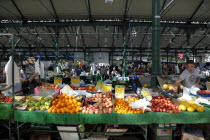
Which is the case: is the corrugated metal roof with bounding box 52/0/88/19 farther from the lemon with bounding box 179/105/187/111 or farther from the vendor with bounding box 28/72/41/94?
the lemon with bounding box 179/105/187/111

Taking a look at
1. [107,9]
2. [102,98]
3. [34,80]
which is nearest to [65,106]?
[102,98]

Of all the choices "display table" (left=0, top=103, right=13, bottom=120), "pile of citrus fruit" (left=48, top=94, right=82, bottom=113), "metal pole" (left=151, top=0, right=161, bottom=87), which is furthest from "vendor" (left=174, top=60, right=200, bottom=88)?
"display table" (left=0, top=103, right=13, bottom=120)

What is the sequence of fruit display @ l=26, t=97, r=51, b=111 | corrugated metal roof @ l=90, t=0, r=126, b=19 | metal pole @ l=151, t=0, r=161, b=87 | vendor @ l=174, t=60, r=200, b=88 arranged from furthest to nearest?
corrugated metal roof @ l=90, t=0, r=126, b=19
metal pole @ l=151, t=0, r=161, b=87
vendor @ l=174, t=60, r=200, b=88
fruit display @ l=26, t=97, r=51, b=111

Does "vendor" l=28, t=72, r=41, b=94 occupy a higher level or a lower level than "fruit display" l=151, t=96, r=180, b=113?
higher

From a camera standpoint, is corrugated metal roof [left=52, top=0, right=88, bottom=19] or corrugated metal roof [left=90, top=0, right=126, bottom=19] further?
corrugated metal roof [left=52, top=0, right=88, bottom=19]

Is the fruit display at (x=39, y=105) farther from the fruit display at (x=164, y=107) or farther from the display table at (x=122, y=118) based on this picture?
the fruit display at (x=164, y=107)

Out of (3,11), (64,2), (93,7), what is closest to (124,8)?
(93,7)

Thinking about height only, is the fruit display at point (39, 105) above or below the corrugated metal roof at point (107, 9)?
below

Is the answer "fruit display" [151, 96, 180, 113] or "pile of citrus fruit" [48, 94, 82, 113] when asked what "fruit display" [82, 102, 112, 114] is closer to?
"pile of citrus fruit" [48, 94, 82, 113]

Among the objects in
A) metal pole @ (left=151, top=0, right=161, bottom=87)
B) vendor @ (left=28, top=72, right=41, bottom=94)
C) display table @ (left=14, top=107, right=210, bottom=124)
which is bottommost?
display table @ (left=14, top=107, right=210, bottom=124)

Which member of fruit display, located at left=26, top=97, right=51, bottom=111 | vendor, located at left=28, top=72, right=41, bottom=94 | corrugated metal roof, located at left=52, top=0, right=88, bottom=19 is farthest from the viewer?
corrugated metal roof, located at left=52, top=0, right=88, bottom=19

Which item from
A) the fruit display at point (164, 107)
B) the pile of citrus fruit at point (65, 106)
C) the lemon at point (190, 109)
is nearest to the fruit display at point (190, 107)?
the lemon at point (190, 109)

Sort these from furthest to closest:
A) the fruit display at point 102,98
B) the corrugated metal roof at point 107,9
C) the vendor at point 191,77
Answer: the corrugated metal roof at point 107,9, the vendor at point 191,77, the fruit display at point 102,98

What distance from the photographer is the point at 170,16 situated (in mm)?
13070
